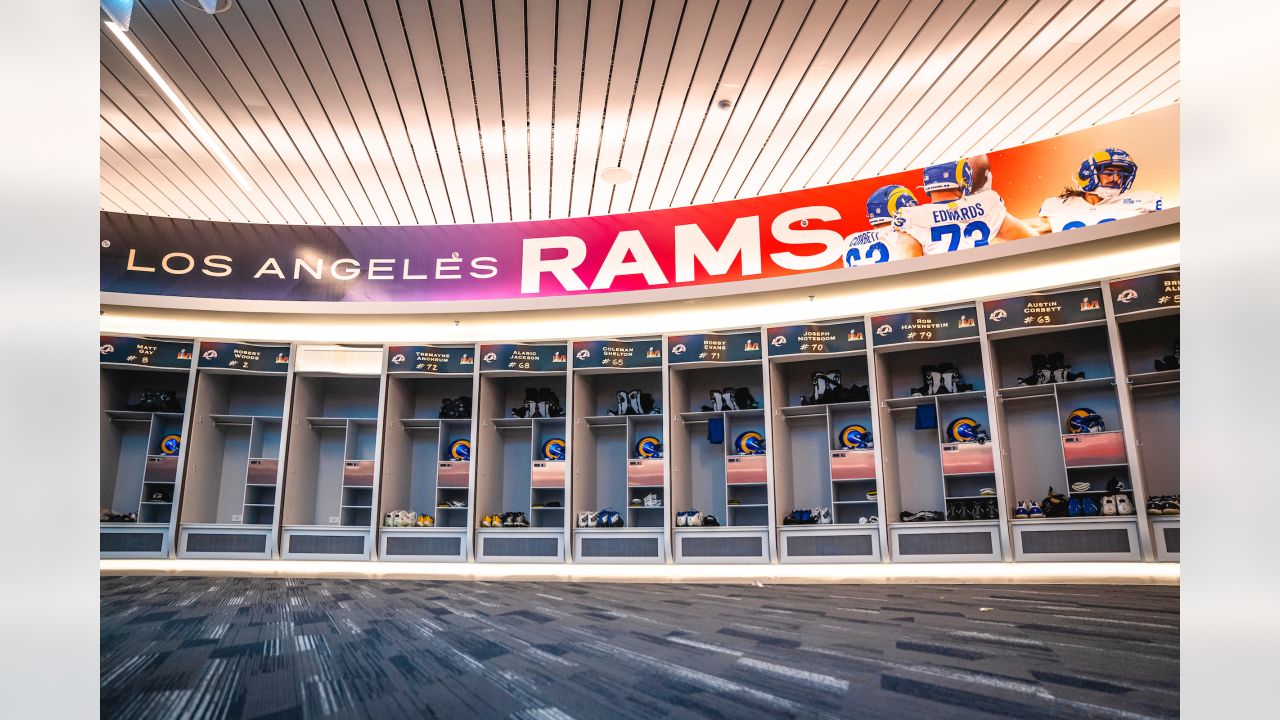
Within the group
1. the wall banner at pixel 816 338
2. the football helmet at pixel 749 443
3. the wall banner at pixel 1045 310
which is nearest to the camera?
the wall banner at pixel 1045 310

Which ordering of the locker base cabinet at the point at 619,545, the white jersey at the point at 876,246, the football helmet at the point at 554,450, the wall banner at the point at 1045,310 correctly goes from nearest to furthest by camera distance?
the wall banner at the point at 1045,310 < the locker base cabinet at the point at 619,545 < the white jersey at the point at 876,246 < the football helmet at the point at 554,450

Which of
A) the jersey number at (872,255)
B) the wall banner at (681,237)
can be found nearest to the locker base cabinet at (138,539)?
the wall banner at (681,237)

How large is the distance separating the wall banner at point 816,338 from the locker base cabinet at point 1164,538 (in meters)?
2.53

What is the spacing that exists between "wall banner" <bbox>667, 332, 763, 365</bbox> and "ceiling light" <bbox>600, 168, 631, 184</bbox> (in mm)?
2100

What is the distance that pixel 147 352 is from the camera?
23.6 ft

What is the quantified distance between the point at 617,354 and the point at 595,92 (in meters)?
2.50

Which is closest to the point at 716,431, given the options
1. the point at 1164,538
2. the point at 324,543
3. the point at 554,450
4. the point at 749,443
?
the point at 749,443

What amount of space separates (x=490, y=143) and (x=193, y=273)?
4.09 metres

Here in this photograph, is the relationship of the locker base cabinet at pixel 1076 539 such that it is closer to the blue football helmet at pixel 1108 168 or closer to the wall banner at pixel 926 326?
the wall banner at pixel 926 326

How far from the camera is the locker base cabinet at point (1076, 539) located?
5.12 m

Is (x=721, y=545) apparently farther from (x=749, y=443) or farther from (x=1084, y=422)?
(x=1084, y=422)
